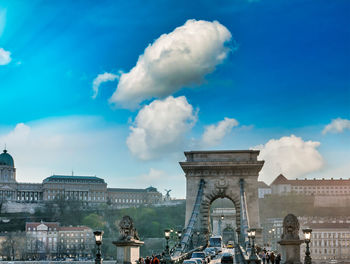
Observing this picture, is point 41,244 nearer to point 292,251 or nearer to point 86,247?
point 86,247

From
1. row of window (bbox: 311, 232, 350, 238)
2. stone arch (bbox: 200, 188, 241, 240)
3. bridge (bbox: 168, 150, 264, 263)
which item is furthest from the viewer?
row of window (bbox: 311, 232, 350, 238)

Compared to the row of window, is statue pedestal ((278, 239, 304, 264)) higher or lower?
higher

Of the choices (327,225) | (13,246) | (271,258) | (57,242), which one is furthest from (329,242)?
(271,258)

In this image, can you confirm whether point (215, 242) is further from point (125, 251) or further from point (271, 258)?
point (125, 251)

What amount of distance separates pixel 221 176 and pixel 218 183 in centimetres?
71

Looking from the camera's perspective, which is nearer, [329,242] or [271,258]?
[271,258]

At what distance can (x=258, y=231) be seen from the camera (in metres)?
54.1

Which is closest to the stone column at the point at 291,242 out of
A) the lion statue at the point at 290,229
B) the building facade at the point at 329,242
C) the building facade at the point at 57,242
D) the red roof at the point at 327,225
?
the lion statue at the point at 290,229

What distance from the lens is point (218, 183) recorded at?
5756cm

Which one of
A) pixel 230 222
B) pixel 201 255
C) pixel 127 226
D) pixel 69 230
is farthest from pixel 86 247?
pixel 127 226

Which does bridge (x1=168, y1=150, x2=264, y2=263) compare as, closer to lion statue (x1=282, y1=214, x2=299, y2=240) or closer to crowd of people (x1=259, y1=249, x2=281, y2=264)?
crowd of people (x1=259, y1=249, x2=281, y2=264)

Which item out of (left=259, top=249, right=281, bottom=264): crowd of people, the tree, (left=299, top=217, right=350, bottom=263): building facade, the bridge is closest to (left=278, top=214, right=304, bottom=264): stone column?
(left=259, top=249, right=281, bottom=264): crowd of people

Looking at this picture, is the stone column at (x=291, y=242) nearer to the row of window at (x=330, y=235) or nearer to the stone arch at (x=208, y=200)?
the stone arch at (x=208, y=200)

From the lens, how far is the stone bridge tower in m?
56.6
